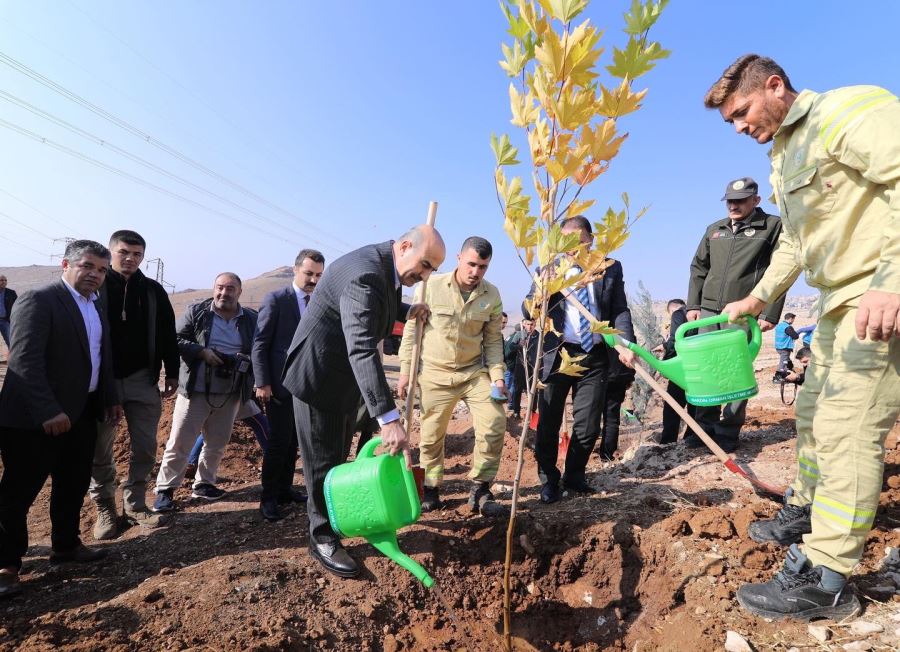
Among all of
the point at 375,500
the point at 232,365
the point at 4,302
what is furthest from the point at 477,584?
the point at 4,302

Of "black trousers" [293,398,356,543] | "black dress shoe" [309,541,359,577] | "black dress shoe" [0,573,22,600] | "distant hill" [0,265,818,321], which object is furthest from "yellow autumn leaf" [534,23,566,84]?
"distant hill" [0,265,818,321]

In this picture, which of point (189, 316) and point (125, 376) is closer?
point (125, 376)

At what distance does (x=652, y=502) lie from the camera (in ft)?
10.6

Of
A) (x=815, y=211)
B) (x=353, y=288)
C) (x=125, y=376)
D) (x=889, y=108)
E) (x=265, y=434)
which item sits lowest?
(x=265, y=434)

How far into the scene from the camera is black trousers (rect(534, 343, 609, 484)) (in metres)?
3.47

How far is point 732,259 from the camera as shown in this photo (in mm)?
3854

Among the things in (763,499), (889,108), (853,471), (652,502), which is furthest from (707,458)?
(889,108)

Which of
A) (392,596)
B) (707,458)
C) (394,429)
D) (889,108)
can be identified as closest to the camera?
(889,108)

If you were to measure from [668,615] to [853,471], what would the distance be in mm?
1061

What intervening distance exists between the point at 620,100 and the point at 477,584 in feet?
8.05

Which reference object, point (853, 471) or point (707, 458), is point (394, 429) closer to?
point (853, 471)

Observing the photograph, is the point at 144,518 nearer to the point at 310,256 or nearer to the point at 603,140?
the point at 310,256

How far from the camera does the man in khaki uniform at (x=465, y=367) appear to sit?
337 centimetres

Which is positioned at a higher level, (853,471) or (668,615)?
(853,471)
